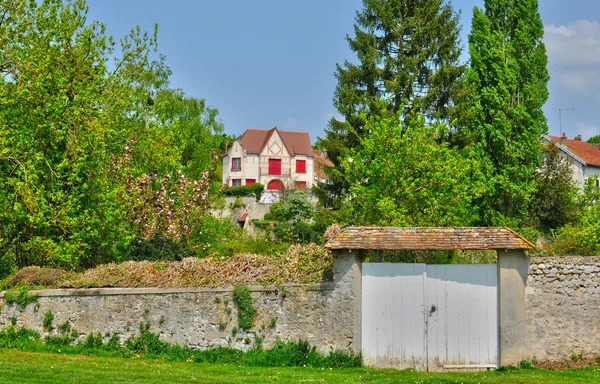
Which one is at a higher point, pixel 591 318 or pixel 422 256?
pixel 422 256

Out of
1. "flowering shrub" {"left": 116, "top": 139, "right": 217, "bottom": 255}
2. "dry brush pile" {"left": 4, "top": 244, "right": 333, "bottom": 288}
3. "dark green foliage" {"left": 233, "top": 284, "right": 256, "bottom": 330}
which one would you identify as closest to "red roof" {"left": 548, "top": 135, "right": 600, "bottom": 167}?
"flowering shrub" {"left": 116, "top": 139, "right": 217, "bottom": 255}

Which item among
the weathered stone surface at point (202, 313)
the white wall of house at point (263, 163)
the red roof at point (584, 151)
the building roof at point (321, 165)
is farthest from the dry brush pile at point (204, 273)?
the white wall of house at point (263, 163)

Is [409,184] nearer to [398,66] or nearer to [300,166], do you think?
[398,66]

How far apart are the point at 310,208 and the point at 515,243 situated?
127 ft

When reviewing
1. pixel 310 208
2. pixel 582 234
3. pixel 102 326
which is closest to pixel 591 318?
pixel 582 234

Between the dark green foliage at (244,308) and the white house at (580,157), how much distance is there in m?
46.3

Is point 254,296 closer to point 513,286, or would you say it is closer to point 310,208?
point 513,286

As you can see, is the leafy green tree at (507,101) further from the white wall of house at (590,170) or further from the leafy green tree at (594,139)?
the leafy green tree at (594,139)

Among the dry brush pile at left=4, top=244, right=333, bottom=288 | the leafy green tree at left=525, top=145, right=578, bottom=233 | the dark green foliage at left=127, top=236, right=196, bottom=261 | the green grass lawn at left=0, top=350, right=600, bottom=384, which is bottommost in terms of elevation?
the green grass lawn at left=0, top=350, right=600, bottom=384

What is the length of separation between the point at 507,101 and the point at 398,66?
592 centimetres

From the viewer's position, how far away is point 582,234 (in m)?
19.4

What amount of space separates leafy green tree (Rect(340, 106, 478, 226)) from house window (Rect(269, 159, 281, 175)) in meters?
49.5

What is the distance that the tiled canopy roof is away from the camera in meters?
13.1

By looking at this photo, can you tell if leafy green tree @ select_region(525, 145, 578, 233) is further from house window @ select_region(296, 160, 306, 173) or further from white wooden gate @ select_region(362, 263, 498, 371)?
house window @ select_region(296, 160, 306, 173)
